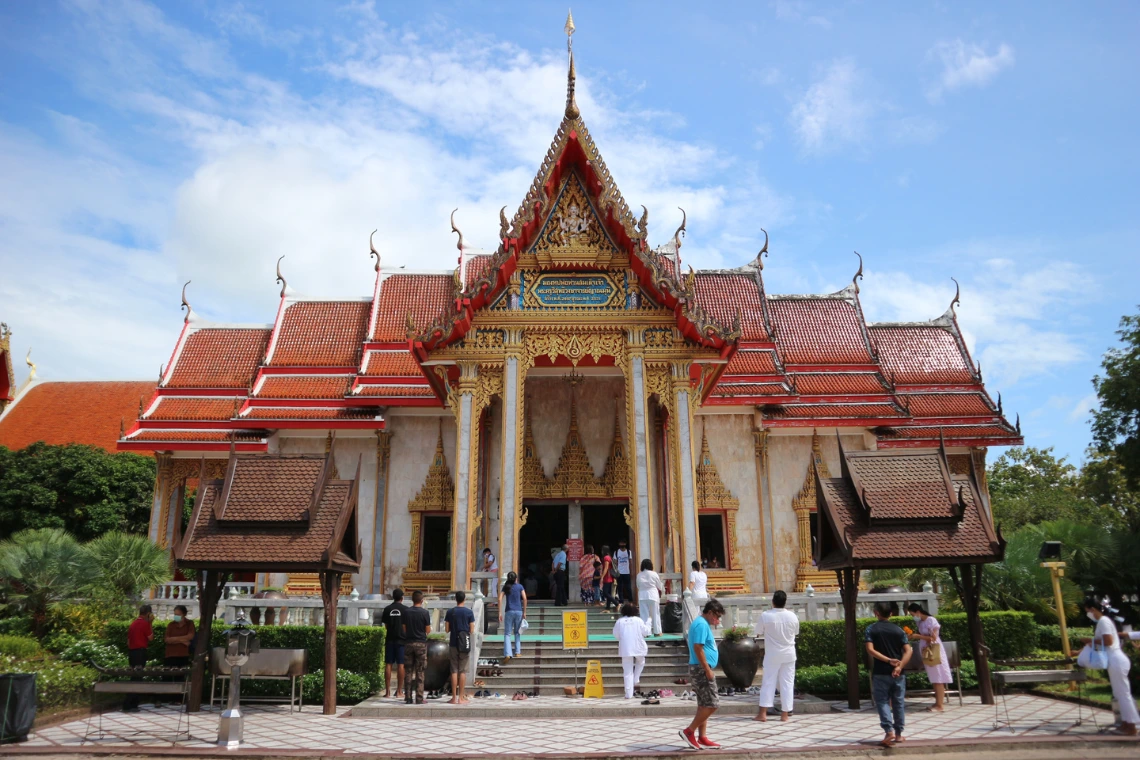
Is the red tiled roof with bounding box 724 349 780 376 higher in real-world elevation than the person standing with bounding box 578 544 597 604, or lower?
higher

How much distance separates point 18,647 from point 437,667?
4931mm

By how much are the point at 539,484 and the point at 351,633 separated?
591cm

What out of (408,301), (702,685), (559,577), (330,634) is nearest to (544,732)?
(702,685)

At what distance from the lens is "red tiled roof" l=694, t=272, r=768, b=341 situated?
18.9 m

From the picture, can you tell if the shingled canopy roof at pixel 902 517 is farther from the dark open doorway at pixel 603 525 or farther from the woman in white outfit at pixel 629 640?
the dark open doorway at pixel 603 525

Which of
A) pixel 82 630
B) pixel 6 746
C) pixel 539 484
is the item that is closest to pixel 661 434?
pixel 539 484

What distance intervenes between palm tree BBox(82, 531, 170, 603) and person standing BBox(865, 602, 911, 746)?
10.6 metres

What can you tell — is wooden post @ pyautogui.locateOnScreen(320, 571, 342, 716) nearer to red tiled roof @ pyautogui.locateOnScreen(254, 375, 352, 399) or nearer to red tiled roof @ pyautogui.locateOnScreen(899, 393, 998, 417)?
red tiled roof @ pyautogui.locateOnScreen(254, 375, 352, 399)

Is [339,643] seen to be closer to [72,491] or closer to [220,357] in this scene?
[220,357]

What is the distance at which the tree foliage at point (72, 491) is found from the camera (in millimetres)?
22203

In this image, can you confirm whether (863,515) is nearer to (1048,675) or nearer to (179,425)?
(1048,675)

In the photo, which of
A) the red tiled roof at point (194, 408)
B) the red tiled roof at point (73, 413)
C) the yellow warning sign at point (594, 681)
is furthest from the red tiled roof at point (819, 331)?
the red tiled roof at point (73, 413)

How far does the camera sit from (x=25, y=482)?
73.8 feet

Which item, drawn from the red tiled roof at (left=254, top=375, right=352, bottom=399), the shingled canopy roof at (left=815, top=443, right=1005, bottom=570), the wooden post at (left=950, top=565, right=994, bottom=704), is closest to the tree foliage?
the red tiled roof at (left=254, top=375, right=352, bottom=399)
